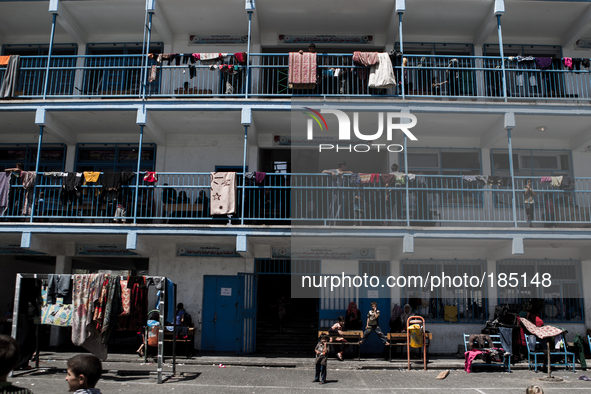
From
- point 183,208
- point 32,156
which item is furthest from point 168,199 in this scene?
point 32,156

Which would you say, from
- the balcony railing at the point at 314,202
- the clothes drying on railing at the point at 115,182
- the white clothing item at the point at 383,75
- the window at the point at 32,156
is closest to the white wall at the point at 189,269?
the balcony railing at the point at 314,202

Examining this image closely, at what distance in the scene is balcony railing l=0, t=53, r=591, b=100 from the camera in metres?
14.5

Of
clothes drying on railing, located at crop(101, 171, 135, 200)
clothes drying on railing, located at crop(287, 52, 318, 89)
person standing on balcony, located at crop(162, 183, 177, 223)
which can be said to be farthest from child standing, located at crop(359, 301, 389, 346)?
clothes drying on railing, located at crop(101, 171, 135, 200)

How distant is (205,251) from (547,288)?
10374 millimetres

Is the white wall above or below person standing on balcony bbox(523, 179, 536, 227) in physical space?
below

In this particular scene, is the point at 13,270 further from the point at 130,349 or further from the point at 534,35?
the point at 534,35

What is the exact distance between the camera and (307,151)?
16.4m

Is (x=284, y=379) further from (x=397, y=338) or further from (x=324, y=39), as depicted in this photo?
(x=324, y=39)

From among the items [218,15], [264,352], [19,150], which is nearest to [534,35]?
[218,15]

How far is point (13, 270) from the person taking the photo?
17.0 meters

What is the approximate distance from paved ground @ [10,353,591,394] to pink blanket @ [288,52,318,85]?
7.72 m

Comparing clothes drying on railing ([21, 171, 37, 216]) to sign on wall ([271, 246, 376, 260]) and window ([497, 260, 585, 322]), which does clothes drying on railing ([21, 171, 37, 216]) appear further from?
window ([497, 260, 585, 322])

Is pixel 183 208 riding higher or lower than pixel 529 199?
lower

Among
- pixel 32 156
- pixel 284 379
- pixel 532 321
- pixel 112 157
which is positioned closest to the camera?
pixel 284 379
